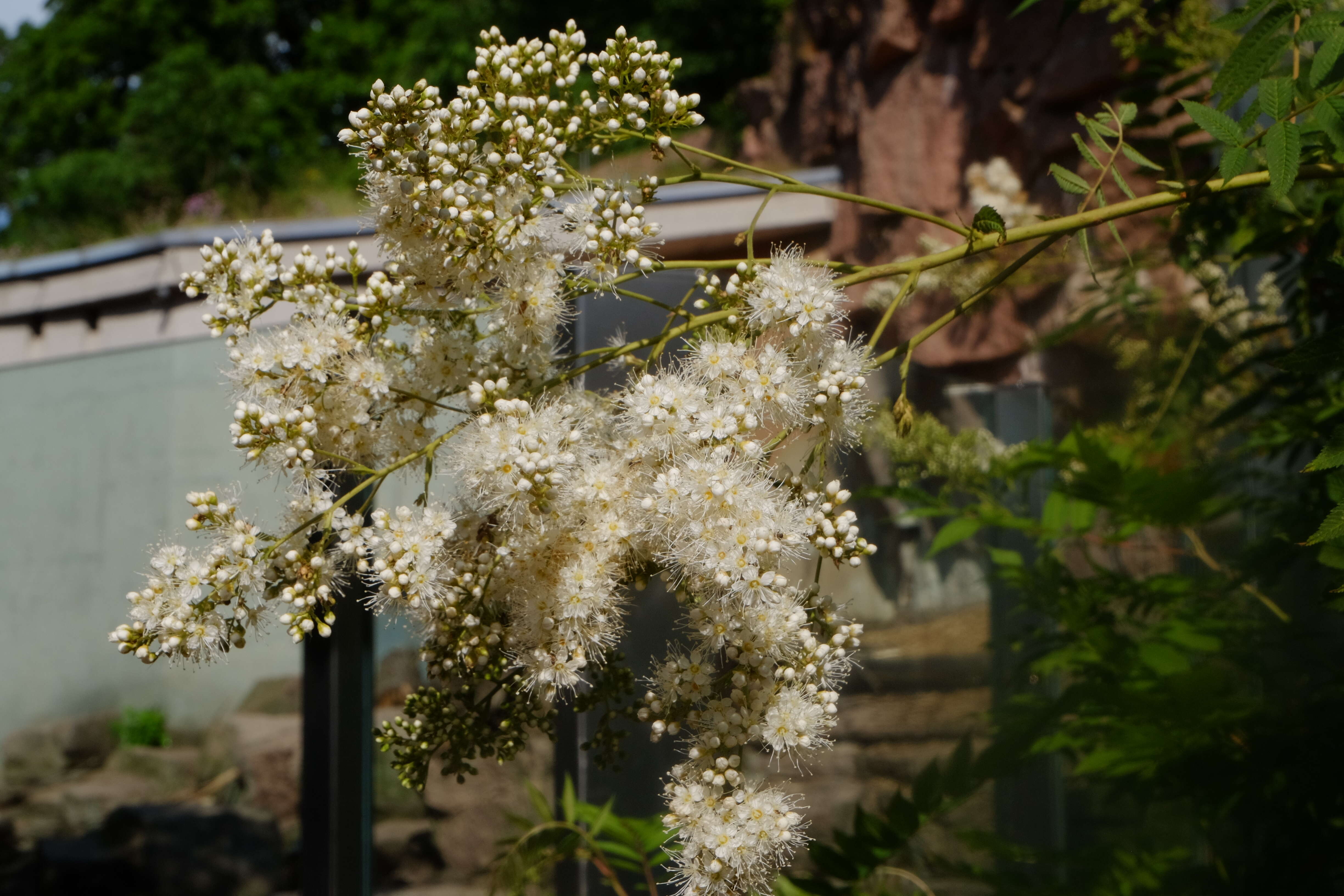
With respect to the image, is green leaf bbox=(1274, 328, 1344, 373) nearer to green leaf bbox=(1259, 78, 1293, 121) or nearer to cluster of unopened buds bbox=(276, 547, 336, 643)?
green leaf bbox=(1259, 78, 1293, 121)

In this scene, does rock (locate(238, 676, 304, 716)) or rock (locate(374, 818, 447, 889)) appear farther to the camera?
rock (locate(238, 676, 304, 716))

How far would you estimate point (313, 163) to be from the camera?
995cm

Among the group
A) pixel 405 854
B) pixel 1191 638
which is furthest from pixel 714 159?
pixel 405 854

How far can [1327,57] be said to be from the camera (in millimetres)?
758

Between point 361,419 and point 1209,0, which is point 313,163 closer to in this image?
point 1209,0

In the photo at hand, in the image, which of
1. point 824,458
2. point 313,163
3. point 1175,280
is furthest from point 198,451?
point 313,163

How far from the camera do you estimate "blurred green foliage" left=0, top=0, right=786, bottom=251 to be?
8.71 meters

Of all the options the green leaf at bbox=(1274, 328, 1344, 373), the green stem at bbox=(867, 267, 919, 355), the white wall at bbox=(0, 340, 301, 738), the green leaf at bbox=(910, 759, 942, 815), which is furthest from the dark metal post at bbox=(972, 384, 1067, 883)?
the white wall at bbox=(0, 340, 301, 738)

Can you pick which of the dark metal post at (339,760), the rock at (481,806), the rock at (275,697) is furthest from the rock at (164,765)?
the dark metal post at (339,760)

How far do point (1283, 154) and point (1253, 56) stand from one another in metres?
0.13

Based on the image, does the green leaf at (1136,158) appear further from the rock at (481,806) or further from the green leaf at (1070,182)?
the rock at (481,806)

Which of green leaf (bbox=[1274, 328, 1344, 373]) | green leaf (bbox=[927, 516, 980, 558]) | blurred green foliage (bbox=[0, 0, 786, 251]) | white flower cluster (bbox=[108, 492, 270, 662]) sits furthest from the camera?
blurred green foliage (bbox=[0, 0, 786, 251])

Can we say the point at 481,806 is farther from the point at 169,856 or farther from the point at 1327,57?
the point at 1327,57

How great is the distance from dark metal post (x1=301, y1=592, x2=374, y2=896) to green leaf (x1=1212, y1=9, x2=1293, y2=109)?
54.3 inches
